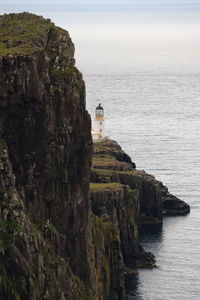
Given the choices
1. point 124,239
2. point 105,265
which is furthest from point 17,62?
point 124,239

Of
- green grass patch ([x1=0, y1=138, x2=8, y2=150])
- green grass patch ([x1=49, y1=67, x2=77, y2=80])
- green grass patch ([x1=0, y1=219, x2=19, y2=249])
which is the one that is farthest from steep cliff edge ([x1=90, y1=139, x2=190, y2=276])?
green grass patch ([x1=0, y1=219, x2=19, y2=249])

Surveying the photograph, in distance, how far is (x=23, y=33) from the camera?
83.2 meters

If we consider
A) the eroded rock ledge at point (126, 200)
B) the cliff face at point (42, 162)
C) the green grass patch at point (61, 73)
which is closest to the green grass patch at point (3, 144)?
the cliff face at point (42, 162)

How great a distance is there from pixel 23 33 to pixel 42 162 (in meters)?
9.41

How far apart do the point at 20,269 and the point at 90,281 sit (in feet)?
57.3

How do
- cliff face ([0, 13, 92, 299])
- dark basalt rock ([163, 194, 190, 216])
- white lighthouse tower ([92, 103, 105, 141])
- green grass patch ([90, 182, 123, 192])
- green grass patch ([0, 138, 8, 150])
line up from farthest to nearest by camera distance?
white lighthouse tower ([92, 103, 105, 141]), dark basalt rock ([163, 194, 190, 216]), green grass patch ([90, 182, 123, 192]), green grass patch ([0, 138, 8, 150]), cliff face ([0, 13, 92, 299])

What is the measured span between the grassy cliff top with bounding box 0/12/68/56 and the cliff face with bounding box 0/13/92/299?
0.28 ft

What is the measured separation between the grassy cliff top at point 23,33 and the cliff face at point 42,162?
86 mm

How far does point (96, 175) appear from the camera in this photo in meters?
137

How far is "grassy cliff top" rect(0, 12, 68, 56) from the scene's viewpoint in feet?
253

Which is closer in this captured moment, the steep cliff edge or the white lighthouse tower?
the steep cliff edge

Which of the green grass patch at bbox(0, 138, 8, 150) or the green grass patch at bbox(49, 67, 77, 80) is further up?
the green grass patch at bbox(49, 67, 77, 80)

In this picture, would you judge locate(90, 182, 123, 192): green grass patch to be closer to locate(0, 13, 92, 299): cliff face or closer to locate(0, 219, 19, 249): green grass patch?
locate(0, 13, 92, 299): cliff face

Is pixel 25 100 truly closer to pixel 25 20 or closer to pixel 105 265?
pixel 25 20
